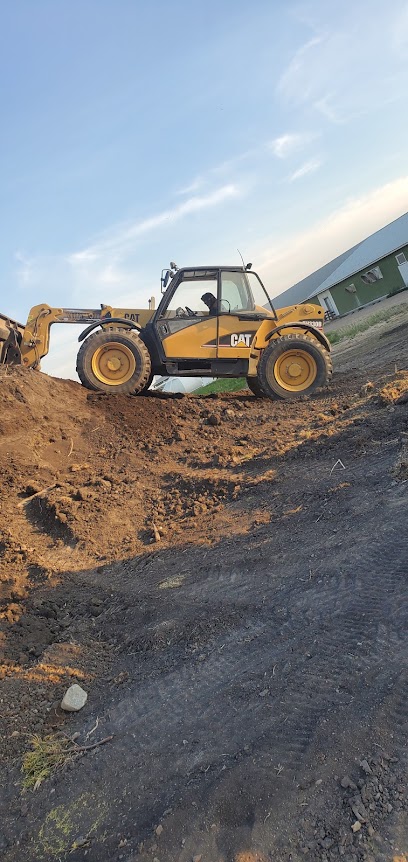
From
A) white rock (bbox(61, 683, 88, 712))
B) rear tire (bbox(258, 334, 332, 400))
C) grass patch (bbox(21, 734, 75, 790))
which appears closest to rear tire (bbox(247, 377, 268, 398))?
rear tire (bbox(258, 334, 332, 400))

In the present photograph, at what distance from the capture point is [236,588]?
12.8 ft

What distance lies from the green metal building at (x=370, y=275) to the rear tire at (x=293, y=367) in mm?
28521

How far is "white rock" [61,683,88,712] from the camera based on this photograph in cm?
307

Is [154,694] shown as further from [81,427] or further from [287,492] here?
[81,427]

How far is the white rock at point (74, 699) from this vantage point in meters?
3.07

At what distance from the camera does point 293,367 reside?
1016cm

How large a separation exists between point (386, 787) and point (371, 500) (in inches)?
104

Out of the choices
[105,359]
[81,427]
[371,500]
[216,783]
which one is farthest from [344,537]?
[105,359]

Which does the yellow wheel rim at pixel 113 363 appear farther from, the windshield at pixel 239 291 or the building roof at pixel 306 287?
the building roof at pixel 306 287

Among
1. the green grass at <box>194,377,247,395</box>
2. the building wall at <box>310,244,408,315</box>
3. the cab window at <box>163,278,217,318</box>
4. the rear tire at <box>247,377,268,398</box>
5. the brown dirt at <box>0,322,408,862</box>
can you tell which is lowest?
the brown dirt at <box>0,322,408,862</box>

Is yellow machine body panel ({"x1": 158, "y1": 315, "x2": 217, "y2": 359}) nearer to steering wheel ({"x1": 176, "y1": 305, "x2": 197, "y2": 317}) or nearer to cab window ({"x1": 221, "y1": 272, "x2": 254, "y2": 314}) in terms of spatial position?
steering wheel ({"x1": 176, "y1": 305, "x2": 197, "y2": 317})

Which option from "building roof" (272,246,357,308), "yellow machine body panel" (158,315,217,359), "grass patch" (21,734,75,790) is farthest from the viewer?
"building roof" (272,246,357,308)

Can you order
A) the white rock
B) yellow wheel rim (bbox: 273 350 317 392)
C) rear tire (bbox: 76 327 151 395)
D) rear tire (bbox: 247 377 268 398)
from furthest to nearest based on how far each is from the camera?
rear tire (bbox: 247 377 268 398)
yellow wheel rim (bbox: 273 350 317 392)
rear tire (bbox: 76 327 151 395)
the white rock

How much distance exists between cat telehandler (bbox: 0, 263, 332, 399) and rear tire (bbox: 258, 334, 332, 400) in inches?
0.7
